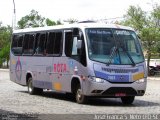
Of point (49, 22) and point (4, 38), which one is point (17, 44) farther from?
point (4, 38)

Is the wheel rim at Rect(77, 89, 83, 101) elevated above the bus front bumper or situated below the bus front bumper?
below

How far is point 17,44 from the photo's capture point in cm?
2481

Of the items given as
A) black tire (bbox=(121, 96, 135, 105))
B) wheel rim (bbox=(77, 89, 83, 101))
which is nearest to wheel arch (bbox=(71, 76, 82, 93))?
wheel rim (bbox=(77, 89, 83, 101))

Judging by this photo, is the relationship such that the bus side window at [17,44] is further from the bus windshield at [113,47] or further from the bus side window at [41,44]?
the bus windshield at [113,47]

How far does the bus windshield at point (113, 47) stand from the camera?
57.1ft

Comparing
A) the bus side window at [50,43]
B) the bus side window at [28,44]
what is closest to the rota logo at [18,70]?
the bus side window at [28,44]

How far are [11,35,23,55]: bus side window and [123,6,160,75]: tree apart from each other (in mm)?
21731

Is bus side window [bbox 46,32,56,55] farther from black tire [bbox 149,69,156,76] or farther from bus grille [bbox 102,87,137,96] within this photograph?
black tire [bbox 149,69,156,76]

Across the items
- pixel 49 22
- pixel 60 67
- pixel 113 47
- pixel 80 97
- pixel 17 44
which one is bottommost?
pixel 80 97

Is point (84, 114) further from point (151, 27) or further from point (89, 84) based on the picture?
point (151, 27)

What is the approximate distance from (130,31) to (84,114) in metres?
5.27

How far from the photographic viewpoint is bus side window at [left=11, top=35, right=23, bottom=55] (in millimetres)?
24391

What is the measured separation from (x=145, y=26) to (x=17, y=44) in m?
24.7

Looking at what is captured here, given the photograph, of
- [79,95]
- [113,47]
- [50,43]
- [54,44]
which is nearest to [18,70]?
[50,43]
